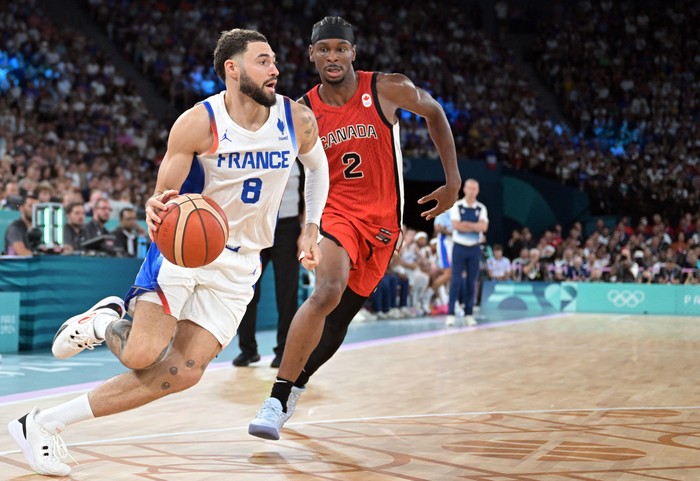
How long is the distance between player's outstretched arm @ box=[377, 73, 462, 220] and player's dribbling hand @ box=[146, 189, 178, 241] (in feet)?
6.33

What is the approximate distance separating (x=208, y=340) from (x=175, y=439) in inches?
33.3

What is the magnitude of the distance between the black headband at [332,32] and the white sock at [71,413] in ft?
8.12

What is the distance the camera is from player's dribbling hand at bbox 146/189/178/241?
370cm

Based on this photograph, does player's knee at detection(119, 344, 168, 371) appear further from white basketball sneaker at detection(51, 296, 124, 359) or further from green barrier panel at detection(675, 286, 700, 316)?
green barrier panel at detection(675, 286, 700, 316)

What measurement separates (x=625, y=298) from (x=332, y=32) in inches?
521

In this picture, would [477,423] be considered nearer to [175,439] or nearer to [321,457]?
[321,457]

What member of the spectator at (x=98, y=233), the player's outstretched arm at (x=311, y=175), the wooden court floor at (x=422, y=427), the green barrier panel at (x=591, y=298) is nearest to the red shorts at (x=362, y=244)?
the player's outstretched arm at (x=311, y=175)

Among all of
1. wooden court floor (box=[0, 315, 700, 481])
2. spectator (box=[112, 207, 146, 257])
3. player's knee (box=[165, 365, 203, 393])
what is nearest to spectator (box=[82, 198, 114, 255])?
spectator (box=[112, 207, 146, 257])

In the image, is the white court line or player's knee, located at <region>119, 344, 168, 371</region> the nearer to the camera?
player's knee, located at <region>119, 344, 168, 371</region>

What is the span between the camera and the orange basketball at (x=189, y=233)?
3662 millimetres

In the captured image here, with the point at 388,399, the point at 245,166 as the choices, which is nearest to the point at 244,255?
the point at 245,166

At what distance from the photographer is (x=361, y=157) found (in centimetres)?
536

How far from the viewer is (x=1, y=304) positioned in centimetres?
863

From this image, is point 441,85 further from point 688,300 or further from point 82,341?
point 82,341
